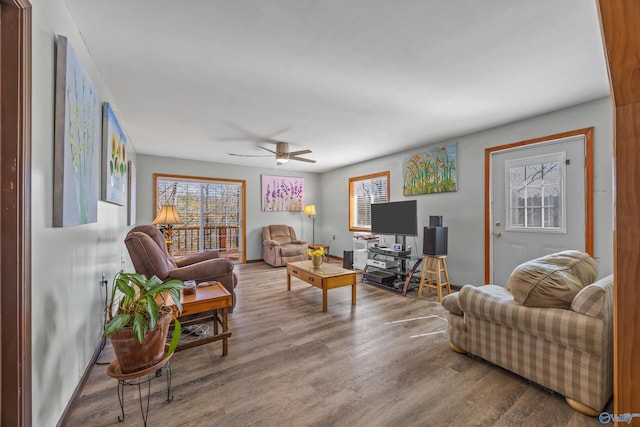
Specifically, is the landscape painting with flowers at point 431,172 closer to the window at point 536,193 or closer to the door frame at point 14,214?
the window at point 536,193

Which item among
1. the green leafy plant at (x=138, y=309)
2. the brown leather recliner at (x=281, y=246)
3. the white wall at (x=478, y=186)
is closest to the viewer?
the green leafy plant at (x=138, y=309)

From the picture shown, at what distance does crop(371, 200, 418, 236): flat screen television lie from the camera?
164 inches

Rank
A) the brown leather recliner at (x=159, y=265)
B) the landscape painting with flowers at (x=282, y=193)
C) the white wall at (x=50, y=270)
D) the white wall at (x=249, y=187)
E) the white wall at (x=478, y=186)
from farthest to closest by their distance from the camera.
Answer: the landscape painting with flowers at (x=282, y=193), the white wall at (x=249, y=187), the white wall at (x=478, y=186), the brown leather recliner at (x=159, y=265), the white wall at (x=50, y=270)

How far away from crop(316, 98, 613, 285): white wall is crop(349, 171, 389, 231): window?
174 mm

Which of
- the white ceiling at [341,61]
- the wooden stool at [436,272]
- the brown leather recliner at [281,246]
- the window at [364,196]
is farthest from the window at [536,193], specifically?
the brown leather recliner at [281,246]

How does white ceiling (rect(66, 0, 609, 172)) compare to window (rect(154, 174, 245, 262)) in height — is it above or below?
above

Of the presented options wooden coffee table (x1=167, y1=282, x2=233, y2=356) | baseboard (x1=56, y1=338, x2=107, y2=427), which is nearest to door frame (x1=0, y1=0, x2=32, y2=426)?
baseboard (x1=56, y1=338, x2=107, y2=427)

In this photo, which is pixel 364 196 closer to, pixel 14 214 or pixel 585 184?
pixel 585 184

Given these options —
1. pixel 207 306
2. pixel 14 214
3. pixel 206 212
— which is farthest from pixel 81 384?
pixel 206 212

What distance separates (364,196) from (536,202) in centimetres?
328

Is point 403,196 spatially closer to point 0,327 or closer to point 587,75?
point 587,75

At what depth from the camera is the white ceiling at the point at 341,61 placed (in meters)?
1.59

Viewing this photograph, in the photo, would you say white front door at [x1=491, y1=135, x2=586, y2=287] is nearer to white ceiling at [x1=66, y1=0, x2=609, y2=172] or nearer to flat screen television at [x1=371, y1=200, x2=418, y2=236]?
white ceiling at [x1=66, y1=0, x2=609, y2=172]

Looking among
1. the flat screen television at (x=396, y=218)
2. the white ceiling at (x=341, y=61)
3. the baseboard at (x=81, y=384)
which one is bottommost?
the baseboard at (x=81, y=384)
